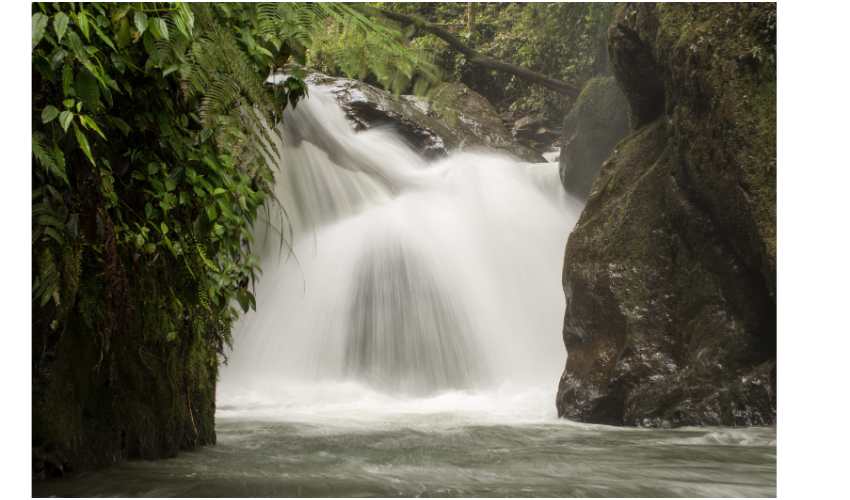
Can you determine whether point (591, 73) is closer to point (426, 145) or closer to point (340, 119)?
point (426, 145)

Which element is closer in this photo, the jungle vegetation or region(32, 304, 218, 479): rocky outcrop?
the jungle vegetation

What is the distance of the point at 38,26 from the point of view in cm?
219

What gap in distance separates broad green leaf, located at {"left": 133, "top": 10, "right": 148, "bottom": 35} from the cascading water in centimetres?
157

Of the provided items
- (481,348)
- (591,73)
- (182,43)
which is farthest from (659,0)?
(182,43)

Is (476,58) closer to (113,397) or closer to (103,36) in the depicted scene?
(113,397)

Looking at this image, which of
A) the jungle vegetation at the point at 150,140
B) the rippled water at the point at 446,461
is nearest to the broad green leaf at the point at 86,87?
the jungle vegetation at the point at 150,140

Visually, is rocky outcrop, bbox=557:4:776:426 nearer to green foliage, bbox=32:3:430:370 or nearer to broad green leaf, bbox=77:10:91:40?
green foliage, bbox=32:3:430:370

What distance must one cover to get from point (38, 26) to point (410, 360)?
224 inches

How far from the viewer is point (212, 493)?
290 centimetres

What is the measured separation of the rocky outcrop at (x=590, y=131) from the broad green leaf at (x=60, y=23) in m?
5.89

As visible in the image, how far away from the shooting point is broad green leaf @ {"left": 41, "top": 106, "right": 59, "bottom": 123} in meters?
2.27

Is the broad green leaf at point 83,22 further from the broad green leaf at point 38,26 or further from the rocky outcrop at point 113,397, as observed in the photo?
the rocky outcrop at point 113,397

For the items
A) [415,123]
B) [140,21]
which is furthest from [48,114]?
[415,123]

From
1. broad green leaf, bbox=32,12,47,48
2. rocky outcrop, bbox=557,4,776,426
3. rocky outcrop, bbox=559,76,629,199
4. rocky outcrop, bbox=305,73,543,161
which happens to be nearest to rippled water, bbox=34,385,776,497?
rocky outcrop, bbox=557,4,776,426
